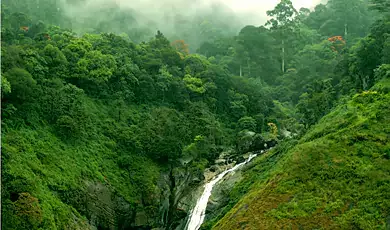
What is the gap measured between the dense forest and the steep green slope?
0.25 ft

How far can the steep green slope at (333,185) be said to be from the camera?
2297 centimetres

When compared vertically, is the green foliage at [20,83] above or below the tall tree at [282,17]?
below

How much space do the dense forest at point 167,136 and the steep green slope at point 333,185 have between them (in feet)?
0.25

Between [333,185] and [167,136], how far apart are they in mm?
17734

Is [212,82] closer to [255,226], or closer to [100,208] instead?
[100,208]

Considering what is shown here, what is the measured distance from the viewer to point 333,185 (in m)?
24.9

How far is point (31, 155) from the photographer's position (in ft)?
98.6

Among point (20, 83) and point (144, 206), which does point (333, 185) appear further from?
point (20, 83)

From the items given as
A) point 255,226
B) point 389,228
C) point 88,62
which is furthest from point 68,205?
point 389,228

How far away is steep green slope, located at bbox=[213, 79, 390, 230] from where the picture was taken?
22969 mm

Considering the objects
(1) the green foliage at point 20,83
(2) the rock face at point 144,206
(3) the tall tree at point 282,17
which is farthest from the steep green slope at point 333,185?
(3) the tall tree at point 282,17

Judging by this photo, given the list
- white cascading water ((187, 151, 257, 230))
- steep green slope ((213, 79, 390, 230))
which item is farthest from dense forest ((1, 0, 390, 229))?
white cascading water ((187, 151, 257, 230))

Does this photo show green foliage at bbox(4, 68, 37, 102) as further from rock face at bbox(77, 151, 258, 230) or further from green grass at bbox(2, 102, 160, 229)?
rock face at bbox(77, 151, 258, 230)

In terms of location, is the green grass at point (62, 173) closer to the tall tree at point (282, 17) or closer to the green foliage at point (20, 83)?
the green foliage at point (20, 83)
